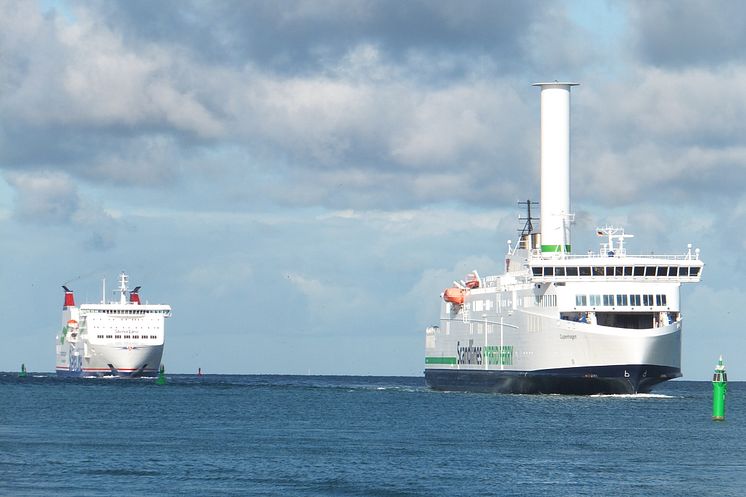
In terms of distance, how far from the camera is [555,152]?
112 m

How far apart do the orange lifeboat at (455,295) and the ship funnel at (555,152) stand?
36.0 feet

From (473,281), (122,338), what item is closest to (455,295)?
(473,281)

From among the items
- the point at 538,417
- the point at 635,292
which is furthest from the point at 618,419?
the point at 635,292

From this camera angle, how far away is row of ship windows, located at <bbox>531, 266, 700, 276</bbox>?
91.9 metres

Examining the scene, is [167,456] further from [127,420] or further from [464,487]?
[127,420]

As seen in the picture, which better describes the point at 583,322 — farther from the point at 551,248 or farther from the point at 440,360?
the point at 440,360

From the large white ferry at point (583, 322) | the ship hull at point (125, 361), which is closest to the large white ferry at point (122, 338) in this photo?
the ship hull at point (125, 361)

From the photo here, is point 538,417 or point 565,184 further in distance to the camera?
point 565,184

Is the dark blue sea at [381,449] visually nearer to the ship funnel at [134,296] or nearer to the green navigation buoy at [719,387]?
the green navigation buoy at [719,387]

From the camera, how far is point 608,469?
51.1 metres

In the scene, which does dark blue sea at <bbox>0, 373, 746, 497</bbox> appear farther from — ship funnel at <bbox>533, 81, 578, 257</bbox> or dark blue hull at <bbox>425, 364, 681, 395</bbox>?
ship funnel at <bbox>533, 81, 578, 257</bbox>

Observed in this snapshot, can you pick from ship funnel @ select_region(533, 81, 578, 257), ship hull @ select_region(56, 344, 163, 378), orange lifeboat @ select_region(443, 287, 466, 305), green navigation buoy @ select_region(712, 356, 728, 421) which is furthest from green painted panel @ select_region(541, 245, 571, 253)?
ship hull @ select_region(56, 344, 163, 378)

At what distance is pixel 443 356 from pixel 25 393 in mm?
37317

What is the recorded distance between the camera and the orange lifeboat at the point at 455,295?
386ft
